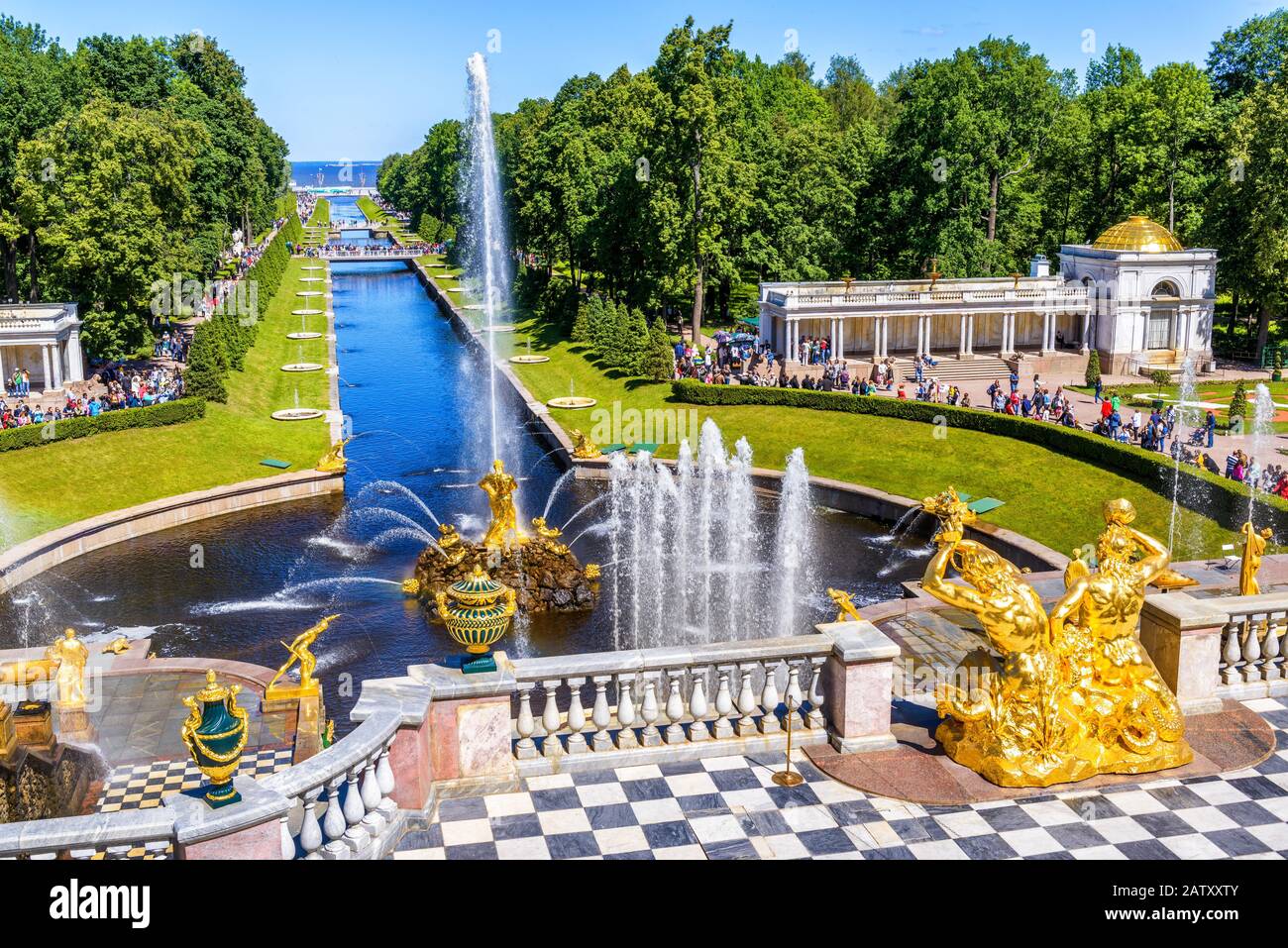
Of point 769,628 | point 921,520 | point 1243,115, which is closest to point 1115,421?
point 921,520

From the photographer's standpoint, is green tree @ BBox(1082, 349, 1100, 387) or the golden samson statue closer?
the golden samson statue

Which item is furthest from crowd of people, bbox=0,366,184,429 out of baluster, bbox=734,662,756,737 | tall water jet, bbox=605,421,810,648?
baluster, bbox=734,662,756,737

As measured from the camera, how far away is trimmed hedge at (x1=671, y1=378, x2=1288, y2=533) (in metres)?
40.0

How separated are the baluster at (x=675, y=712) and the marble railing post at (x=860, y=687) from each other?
1807mm

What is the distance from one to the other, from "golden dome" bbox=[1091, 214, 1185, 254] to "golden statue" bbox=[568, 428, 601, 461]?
35867 millimetres

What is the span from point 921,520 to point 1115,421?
35.7 feet

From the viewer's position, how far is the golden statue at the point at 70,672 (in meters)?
26.1

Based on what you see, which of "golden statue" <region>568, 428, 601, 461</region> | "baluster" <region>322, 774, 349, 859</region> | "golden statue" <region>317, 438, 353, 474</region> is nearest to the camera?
"baluster" <region>322, 774, 349, 859</region>

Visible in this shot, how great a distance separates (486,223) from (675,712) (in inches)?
1724

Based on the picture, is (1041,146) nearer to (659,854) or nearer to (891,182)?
(891,182)

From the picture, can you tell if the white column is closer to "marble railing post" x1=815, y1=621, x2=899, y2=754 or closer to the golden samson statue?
"marble railing post" x1=815, y1=621, x2=899, y2=754

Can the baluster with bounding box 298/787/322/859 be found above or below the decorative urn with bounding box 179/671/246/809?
below

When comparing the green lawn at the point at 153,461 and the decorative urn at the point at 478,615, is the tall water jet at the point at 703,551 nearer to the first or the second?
the green lawn at the point at 153,461

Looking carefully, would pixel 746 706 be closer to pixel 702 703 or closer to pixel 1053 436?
pixel 702 703
